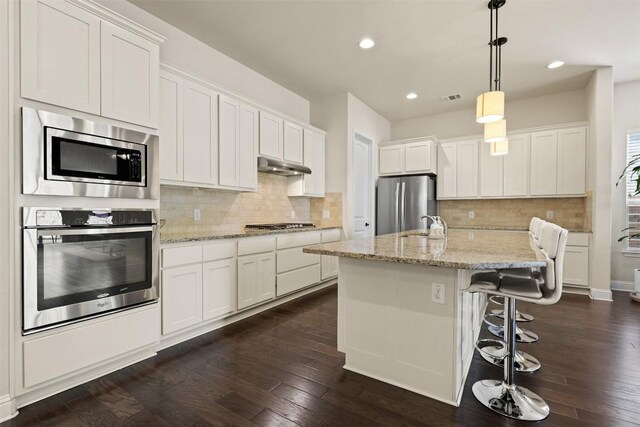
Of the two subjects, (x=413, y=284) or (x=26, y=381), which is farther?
(x=413, y=284)

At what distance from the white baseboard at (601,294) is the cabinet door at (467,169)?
2.07m

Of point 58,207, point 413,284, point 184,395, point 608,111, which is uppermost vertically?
point 608,111

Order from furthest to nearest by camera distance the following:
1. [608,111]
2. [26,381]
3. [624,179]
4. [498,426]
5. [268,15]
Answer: [624,179] < [608,111] < [268,15] < [26,381] < [498,426]

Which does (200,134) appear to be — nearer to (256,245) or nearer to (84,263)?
(256,245)

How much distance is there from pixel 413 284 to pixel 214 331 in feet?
6.61

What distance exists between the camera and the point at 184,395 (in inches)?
74.8

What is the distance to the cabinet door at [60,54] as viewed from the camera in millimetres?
1758

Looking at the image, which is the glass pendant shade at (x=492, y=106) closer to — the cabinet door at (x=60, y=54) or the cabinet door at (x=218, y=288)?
the cabinet door at (x=218, y=288)

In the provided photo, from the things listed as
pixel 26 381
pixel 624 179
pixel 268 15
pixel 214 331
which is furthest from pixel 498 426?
pixel 624 179

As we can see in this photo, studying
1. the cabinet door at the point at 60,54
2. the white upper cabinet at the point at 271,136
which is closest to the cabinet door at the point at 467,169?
the white upper cabinet at the point at 271,136

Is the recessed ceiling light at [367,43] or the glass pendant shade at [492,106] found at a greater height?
the recessed ceiling light at [367,43]

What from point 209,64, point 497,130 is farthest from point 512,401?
point 209,64

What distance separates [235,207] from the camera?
3803 mm

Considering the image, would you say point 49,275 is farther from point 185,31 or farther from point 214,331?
point 185,31
